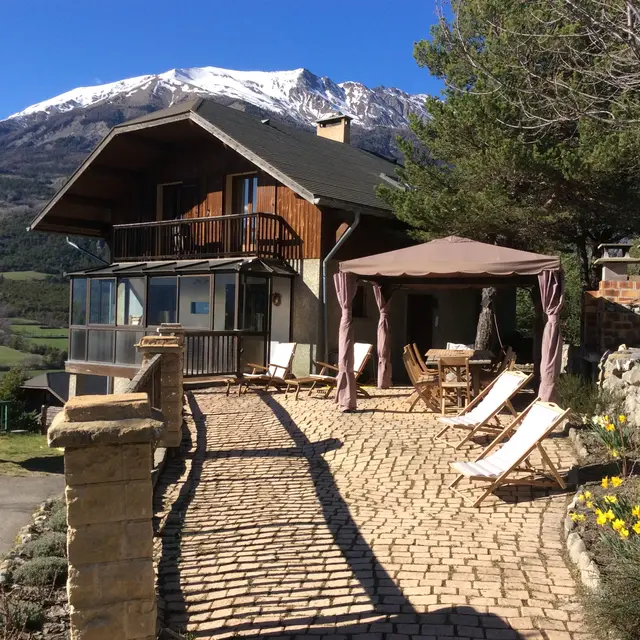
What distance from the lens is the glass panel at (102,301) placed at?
639 inches

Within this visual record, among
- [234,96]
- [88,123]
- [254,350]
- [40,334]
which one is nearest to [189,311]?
[254,350]

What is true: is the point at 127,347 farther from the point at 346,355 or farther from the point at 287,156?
the point at 346,355

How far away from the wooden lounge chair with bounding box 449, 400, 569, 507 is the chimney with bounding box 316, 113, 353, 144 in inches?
739

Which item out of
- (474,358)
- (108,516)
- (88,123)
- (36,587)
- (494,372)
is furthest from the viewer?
(88,123)

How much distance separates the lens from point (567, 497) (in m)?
5.47

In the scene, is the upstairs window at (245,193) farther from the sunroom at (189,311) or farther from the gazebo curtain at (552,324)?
the gazebo curtain at (552,324)

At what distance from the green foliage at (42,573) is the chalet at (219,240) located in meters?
8.54

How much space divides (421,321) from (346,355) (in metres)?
7.92

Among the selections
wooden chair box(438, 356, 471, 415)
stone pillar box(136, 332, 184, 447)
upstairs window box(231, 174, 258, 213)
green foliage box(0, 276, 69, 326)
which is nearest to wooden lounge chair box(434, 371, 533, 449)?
wooden chair box(438, 356, 471, 415)

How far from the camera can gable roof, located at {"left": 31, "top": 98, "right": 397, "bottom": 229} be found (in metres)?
14.0

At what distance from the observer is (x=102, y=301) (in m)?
16.4

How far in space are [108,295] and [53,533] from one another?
1169 cm

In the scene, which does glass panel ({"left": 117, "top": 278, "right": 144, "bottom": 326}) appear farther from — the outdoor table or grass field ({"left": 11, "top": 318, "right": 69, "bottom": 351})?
grass field ({"left": 11, "top": 318, "right": 69, "bottom": 351})

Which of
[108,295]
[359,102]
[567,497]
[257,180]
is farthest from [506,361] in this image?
[359,102]
